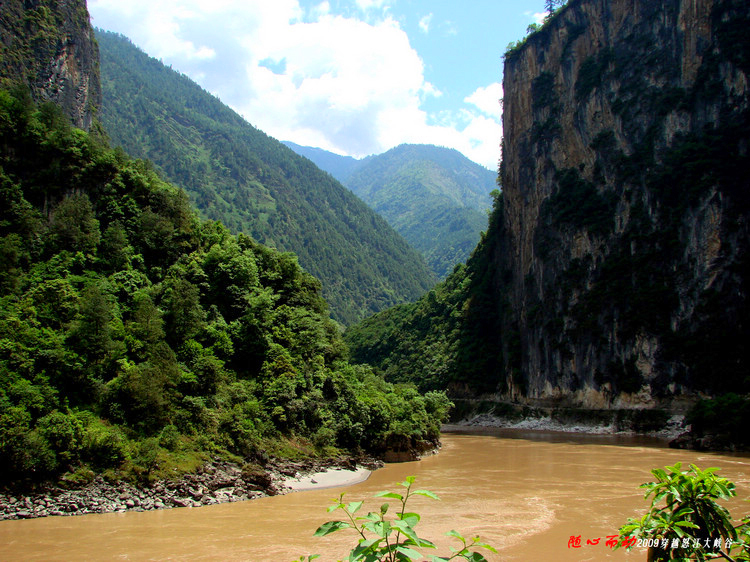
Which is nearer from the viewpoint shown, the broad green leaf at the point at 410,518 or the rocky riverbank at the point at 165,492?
the broad green leaf at the point at 410,518

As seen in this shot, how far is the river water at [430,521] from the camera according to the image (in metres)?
15.0

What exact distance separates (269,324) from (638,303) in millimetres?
38159

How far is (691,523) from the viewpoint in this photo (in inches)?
140

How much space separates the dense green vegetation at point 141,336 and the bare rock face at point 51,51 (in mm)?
10348

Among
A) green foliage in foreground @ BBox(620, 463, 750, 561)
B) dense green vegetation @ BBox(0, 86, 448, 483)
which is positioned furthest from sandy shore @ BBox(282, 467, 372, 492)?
green foliage in foreground @ BBox(620, 463, 750, 561)

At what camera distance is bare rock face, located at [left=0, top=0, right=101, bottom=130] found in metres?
39.7

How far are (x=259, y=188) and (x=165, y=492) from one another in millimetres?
126426

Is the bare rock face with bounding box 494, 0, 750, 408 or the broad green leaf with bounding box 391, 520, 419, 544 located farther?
the bare rock face with bounding box 494, 0, 750, 408

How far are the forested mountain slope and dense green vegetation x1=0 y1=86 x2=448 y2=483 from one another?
25.3 metres

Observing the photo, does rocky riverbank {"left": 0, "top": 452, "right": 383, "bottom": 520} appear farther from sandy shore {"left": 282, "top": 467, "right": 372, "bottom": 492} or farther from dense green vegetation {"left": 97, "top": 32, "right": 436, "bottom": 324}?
dense green vegetation {"left": 97, "top": 32, "right": 436, "bottom": 324}

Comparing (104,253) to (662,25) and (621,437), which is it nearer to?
(621,437)

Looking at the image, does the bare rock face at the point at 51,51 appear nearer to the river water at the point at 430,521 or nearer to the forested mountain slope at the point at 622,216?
the river water at the point at 430,521

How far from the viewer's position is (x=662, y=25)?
57.1 metres

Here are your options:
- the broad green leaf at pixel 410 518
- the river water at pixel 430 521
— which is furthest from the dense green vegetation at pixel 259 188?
the broad green leaf at pixel 410 518
